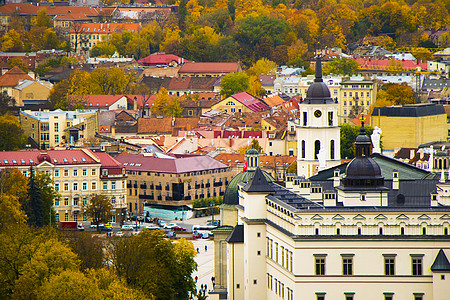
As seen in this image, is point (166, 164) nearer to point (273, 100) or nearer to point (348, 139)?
point (348, 139)

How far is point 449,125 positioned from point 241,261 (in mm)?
71969

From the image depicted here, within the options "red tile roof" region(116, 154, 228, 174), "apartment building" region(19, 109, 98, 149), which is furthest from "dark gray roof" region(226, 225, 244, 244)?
"apartment building" region(19, 109, 98, 149)

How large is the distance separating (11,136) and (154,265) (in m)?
61.6

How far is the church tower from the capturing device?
334 ft

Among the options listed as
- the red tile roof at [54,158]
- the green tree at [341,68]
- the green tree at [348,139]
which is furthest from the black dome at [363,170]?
the green tree at [341,68]

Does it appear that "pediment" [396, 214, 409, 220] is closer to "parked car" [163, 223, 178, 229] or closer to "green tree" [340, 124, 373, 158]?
"parked car" [163, 223, 178, 229]

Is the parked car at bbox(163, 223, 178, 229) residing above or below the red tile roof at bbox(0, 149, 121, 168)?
below

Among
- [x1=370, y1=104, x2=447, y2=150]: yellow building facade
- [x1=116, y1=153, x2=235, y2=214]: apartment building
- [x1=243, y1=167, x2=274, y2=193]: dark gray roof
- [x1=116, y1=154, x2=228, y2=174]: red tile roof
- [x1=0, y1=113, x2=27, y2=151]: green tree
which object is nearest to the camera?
[x1=243, y1=167, x2=274, y2=193]: dark gray roof

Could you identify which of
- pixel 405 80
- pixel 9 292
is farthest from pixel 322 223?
pixel 405 80

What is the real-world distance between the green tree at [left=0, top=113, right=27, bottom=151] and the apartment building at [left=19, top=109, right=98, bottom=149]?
3.60 meters

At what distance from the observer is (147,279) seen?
81.1 meters

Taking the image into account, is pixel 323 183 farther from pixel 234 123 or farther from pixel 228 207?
pixel 234 123

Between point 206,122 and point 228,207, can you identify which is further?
point 206,122

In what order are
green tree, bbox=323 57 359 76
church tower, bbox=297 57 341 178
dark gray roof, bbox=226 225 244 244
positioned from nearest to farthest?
dark gray roof, bbox=226 225 244 244
church tower, bbox=297 57 341 178
green tree, bbox=323 57 359 76
